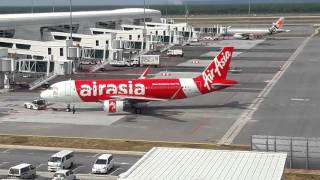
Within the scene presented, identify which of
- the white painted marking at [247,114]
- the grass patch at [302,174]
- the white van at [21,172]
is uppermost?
the white painted marking at [247,114]

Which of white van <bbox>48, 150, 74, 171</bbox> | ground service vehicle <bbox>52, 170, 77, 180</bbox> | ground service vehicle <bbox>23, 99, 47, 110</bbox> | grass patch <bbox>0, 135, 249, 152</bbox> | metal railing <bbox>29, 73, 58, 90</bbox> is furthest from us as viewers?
metal railing <bbox>29, 73, 58, 90</bbox>

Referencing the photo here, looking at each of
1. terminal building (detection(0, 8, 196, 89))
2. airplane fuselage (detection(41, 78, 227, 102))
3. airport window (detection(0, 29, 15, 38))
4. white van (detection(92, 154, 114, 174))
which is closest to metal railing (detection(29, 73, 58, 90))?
terminal building (detection(0, 8, 196, 89))

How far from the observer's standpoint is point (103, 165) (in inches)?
1831

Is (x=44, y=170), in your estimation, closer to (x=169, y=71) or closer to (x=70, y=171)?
(x=70, y=171)

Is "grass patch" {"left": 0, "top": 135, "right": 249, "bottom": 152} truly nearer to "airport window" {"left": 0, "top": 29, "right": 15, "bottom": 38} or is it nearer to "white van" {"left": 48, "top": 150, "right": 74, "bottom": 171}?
"white van" {"left": 48, "top": 150, "right": 74, "bottom": 171}

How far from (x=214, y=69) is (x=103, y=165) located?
30360 millimetres

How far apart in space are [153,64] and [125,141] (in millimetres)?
66967

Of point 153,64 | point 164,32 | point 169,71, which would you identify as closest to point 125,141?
point 169,71

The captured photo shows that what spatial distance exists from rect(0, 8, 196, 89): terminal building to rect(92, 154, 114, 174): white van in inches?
1906

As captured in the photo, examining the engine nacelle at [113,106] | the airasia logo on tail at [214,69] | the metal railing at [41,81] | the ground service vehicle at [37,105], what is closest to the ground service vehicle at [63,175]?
the engine nacelle at [113,106]

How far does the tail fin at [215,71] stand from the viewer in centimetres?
7281

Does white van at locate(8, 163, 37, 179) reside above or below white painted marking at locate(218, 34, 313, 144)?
below

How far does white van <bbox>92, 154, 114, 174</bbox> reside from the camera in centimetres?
4634

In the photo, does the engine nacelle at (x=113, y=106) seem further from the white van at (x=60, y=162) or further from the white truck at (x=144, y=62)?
the white truck at (x=144, y=62)
